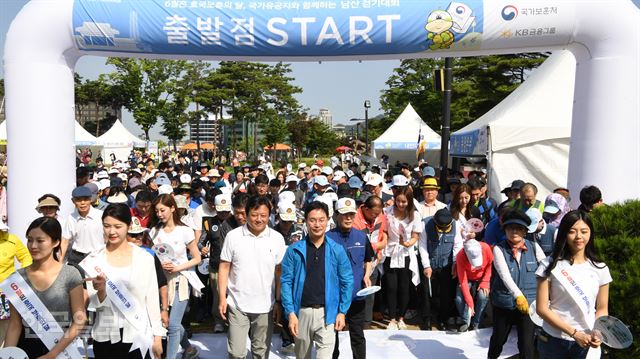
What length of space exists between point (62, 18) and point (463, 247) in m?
5.52

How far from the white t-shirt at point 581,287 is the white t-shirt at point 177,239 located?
9.17 feet

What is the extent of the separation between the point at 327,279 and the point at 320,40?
12.2 feet

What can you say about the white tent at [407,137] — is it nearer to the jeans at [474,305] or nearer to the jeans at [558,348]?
the jeans at [474,305]

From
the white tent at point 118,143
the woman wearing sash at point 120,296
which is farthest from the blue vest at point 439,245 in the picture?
the white tent at point 118,143

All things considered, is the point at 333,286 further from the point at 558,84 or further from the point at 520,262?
the point at 558,84

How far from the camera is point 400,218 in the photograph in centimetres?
544

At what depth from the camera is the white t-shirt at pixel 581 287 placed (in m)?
3.01

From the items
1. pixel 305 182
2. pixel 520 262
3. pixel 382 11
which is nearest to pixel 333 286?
pixel 520 262

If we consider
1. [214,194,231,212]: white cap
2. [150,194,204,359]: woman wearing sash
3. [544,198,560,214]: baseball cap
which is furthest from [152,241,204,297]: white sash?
[544,198,560,214]: baseball cap

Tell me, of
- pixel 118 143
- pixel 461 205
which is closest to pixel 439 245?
pixel 461 205

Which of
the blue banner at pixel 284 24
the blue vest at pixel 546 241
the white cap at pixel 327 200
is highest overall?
the blue banner at pixel 284 24

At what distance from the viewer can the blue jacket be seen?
3633 mm

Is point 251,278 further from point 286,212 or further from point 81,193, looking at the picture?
point 81,193

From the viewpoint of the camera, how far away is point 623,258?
3.54 metres
